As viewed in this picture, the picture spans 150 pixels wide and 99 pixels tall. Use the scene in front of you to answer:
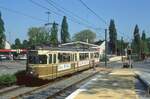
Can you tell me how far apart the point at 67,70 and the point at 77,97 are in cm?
1754

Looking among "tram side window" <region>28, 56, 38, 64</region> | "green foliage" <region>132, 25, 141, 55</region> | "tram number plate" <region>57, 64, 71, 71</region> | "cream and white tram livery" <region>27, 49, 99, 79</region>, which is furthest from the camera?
"green foliage" <region>132, 25, 141, 55</region>

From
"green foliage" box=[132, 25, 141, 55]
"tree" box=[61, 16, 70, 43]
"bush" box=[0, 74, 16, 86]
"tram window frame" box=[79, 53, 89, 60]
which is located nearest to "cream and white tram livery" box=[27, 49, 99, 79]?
"bush" box=[0, 74, 16, 86]

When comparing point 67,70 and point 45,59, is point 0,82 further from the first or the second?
point 67,70

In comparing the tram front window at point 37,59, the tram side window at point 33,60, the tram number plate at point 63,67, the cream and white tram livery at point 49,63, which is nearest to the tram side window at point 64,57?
the cream and white tram livery at point 49,63

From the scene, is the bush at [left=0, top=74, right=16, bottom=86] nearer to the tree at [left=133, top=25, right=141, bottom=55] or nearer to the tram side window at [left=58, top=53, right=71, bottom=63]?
the tram side window at [left=58, top=53, right=71, bottom=63]

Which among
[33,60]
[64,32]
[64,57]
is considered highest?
[64,32]

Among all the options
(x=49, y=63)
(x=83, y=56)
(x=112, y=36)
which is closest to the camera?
(x=49, y=63)

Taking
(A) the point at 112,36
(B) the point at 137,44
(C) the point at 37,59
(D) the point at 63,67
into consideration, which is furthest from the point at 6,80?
(B) the point at 137,44

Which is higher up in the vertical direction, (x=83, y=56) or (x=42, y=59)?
(x=83, y=56)

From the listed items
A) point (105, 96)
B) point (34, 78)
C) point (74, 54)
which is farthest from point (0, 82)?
point (74, 54)

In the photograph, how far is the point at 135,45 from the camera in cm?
16675

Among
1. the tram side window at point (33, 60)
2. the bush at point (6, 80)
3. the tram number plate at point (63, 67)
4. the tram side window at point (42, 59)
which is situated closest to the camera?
the bush at point (6, 80)

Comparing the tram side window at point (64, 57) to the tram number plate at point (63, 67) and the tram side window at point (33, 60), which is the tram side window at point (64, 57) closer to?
the tram number plate at point (63, 67)

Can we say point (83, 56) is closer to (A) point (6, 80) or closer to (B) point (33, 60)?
(B) point (33, 60)
